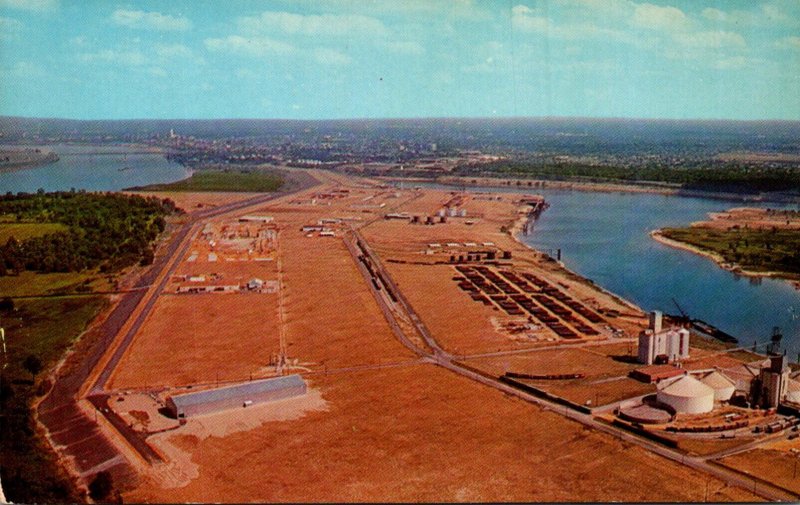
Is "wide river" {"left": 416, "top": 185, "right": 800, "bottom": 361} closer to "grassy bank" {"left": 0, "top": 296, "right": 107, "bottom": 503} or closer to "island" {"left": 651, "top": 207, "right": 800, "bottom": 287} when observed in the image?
"island" {"left": 651, "top": 207, "right": 800, "bottom": 287}

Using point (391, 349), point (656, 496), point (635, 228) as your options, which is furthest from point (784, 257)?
point (656, 496)

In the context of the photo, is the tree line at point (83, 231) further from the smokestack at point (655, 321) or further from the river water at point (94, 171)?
the smokestack at point (655, 321)

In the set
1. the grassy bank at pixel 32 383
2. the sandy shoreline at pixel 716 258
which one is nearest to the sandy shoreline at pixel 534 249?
the sandy shoreline at pixel 716 258

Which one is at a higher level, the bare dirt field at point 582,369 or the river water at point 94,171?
the river water at point 94,171

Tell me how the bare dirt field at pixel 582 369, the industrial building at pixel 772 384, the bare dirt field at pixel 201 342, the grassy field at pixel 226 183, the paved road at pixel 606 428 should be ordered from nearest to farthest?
the paved road at pixel 606 428 < the industrial building at pixel 772 384 < the bare dirt field at pixel 582 369 < the bare dirt field at pixel 201 342 < the grassy field at pixel 226 183

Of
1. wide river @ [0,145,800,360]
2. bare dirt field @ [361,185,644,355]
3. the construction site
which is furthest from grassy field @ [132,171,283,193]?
the construction site

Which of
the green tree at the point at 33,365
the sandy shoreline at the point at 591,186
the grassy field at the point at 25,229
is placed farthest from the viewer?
the sandy shoreline at the point at 591,186
